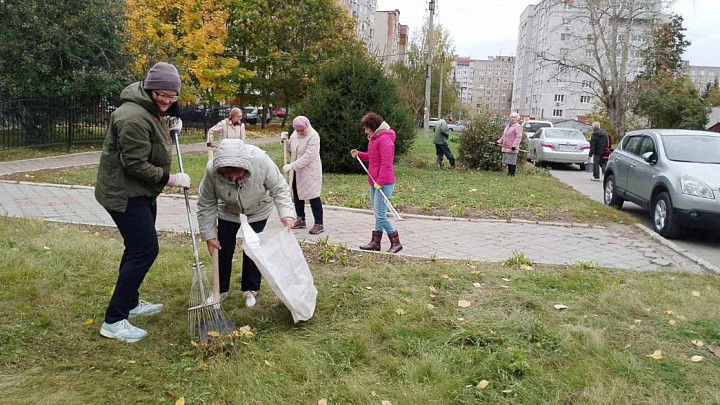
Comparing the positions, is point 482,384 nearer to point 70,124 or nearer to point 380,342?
point 380,342

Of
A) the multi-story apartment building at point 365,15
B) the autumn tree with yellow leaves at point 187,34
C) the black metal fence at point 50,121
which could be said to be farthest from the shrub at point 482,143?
the multi-story apartment building at point 365,15

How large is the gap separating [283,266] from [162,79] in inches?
60.6

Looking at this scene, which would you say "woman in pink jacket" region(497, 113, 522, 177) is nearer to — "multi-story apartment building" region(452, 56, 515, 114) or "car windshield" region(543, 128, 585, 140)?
"car windshield" region(543, 128, 585, 140)

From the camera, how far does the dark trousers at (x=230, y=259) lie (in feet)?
14.9

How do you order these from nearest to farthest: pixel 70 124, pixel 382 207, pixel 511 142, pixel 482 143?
1. pixel 382 207
2. pixel 511 142
3. pixel 482 143
4. pixel 70 124

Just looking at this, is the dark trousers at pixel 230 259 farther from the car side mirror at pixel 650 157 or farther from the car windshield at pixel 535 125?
the car windshield at pixel 535 125

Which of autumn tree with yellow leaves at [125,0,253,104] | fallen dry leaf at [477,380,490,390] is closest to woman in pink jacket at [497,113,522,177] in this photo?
fallen dry leaf at [477,380,490,390]

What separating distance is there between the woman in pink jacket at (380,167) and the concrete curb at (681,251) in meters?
3.57

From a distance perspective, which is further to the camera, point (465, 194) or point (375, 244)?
point (465, 194)

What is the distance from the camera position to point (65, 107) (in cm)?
1642

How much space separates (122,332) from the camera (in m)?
3.97

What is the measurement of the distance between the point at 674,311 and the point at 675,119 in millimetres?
43350

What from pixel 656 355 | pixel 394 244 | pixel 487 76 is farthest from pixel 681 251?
pixel 487 76

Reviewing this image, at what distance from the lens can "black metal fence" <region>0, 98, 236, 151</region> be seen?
15.4 metres
